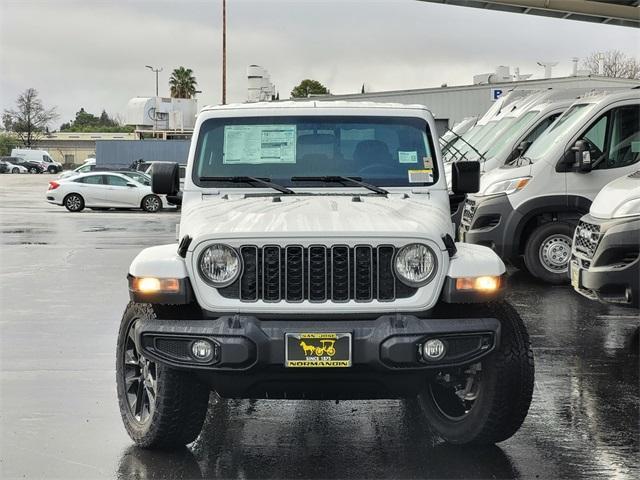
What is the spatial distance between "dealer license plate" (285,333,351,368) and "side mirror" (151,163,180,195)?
2.06 meters

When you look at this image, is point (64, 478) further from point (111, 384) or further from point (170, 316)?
point (111, 384)

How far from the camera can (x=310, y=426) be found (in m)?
6.50

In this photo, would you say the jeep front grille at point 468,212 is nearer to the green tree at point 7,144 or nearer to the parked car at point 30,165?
the parked car at point 30,165

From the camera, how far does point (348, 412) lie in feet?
22.6

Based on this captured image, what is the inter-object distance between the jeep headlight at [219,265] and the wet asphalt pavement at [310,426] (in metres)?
1.01

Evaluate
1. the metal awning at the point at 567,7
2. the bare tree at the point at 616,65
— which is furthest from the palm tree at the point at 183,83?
the metal awning at the point at 567,7

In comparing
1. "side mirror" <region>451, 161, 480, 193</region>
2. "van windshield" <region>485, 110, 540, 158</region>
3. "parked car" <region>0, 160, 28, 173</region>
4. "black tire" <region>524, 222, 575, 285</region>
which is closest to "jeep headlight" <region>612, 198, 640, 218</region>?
"side mirror" <region>451, 161, 480, 193</region>

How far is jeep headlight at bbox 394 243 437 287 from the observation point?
557 cm

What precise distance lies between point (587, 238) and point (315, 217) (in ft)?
14.2

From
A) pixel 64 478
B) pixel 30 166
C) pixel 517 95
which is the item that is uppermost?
pixel 517 95

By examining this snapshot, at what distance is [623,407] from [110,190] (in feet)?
89.8

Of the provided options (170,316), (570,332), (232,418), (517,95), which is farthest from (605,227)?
(517,95)

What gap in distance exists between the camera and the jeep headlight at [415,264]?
5570 millimetres

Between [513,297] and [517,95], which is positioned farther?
[517,95]
